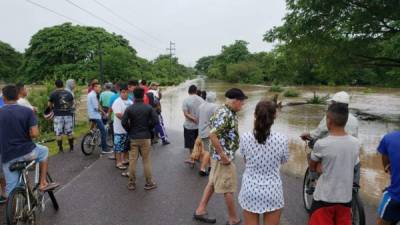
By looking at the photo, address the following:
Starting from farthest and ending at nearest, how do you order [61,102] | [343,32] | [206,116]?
[343,32] → [61,102] → [206,116]

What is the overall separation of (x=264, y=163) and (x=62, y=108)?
7213mm

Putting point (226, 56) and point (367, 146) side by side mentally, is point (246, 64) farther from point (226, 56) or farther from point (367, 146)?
point (367, 146)

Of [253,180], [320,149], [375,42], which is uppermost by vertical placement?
[375,42]

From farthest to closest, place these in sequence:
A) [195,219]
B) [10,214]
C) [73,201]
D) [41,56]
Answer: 1. [41,56]
2. [73,201]
3. [195,219]
4. [10,214]

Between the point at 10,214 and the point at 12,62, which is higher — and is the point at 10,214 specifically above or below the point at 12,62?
below

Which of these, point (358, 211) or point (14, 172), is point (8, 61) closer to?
point (14, 172)

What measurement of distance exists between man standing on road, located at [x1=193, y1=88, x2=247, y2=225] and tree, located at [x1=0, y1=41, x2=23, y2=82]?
238 ft

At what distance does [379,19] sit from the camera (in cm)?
1692

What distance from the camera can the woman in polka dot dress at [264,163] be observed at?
342 centimetres

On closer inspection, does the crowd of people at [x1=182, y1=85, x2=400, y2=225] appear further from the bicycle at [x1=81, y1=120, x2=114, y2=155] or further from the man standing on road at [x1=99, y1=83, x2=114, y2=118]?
the man standing on road at [x1=99, y1=83, x2=114, y2=118]

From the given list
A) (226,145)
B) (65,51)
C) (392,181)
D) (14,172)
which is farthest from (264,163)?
Answer: (65,51)

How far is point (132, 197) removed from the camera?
21.0 feet

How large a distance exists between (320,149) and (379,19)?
15.8 m

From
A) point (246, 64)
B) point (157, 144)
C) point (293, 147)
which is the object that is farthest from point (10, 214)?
point (246, 64)
